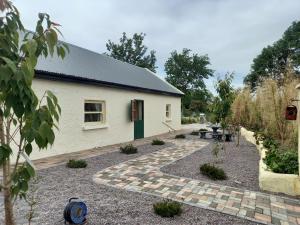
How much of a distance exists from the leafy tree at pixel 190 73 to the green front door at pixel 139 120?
79.6 ft

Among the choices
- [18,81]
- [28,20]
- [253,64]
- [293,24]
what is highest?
[293,24]

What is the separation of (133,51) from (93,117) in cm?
3744

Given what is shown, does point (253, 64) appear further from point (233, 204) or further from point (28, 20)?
point (28, 20)

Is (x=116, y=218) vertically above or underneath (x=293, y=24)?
underneath

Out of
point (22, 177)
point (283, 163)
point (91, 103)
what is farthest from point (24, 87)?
point (91, 103)

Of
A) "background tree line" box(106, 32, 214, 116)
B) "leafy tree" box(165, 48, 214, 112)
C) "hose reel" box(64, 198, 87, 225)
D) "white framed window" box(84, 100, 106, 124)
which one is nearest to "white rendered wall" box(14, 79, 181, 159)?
"white framed window" box(84, 100, 106, 124)

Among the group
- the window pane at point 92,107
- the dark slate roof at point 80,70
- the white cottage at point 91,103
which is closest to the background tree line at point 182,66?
the white cottage at point 91,103

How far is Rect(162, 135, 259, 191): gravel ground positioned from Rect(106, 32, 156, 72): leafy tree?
37746mm

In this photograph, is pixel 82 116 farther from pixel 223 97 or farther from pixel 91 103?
pixel 223 97

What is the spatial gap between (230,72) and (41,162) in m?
6.83

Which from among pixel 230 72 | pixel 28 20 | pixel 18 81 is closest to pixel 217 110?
pixel 230 72

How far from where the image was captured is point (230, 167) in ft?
25.1

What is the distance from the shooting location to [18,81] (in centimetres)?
158

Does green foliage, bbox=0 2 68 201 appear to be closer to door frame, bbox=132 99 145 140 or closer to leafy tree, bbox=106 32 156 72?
door frame, bbox=132 99 145 140
